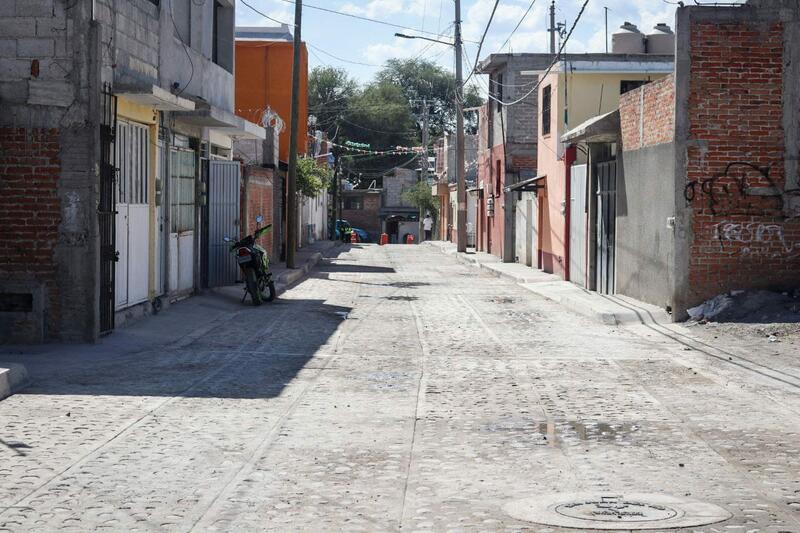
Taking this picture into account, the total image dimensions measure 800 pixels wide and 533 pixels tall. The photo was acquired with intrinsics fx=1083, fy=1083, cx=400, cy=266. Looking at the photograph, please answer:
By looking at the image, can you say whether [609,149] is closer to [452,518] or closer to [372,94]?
[452,518]

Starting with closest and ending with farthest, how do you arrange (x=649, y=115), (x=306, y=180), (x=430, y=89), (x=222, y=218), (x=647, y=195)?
1. (x=649, y=115)
2. (x=647, y=195)
3. (x=222, y=218)
4. (x=306, y=180)
5. (x=430, y=89)

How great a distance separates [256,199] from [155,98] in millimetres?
14604

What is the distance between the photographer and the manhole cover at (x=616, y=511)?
588 cm

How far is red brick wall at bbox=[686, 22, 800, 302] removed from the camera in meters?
17.1

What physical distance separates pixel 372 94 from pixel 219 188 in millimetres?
73374

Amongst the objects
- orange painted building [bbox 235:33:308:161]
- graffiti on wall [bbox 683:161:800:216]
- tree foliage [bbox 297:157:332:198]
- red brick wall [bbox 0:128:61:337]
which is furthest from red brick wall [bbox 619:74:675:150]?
tree foliage [bbox 297:157:332:198]

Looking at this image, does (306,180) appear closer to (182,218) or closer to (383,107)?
(182,218)

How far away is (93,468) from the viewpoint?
7.15 meters

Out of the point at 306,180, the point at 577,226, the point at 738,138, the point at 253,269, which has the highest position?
the point at 306,180

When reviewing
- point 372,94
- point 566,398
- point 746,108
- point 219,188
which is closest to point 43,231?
point 566,398

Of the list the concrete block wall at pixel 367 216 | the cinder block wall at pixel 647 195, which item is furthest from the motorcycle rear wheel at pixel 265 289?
the concrete block wall at pixel 367 216

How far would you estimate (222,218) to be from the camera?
858 inches

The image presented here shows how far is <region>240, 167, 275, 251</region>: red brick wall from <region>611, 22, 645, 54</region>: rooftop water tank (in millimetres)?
11136

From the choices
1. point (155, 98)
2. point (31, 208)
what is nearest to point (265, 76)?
point (155, 98)
